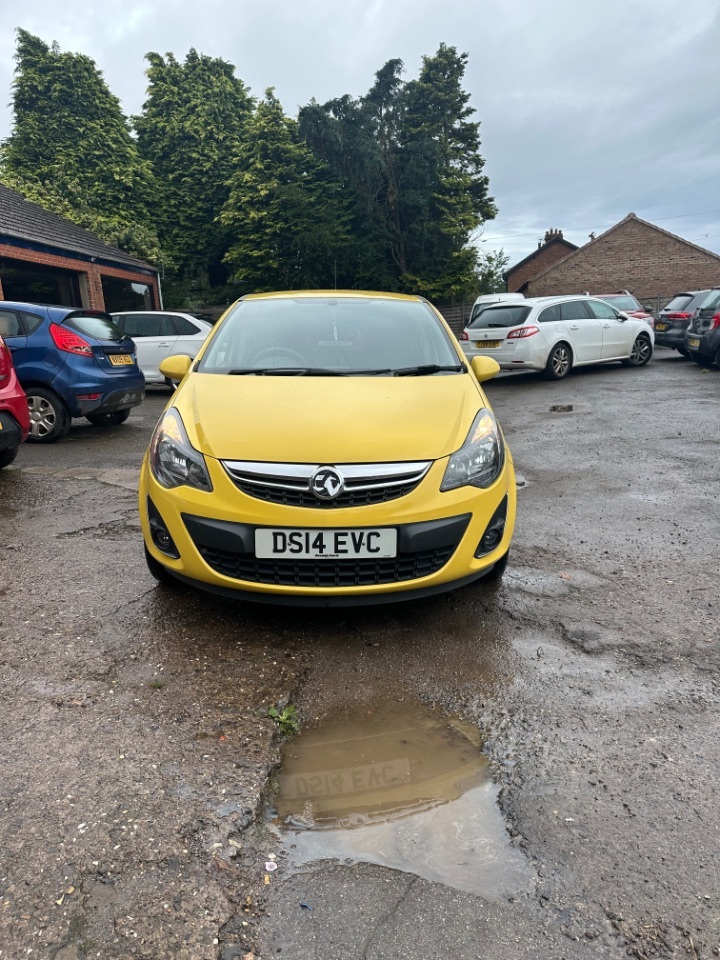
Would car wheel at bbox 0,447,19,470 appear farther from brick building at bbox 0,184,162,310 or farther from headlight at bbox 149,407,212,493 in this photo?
brick building at bbox 0,184,162,310

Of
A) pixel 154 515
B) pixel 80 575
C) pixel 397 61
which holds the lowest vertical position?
pixel 80 575

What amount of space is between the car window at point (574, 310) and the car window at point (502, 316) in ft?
3.26

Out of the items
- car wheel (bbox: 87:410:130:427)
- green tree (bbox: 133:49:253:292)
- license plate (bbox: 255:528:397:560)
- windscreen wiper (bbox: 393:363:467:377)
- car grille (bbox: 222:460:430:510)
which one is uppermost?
green tree (bbox: 133:49:253:292)

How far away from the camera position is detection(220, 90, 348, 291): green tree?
29.5 m

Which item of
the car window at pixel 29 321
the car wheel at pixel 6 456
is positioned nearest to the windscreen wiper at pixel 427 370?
the car wheel at pixel 6 456

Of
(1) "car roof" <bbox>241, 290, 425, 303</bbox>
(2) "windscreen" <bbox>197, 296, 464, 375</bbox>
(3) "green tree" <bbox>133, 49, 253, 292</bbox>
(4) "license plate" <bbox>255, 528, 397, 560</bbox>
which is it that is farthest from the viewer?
(3) "green tree" <bbox>133, 49, 253, 292</bbox>

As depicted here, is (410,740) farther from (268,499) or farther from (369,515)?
(268,499)

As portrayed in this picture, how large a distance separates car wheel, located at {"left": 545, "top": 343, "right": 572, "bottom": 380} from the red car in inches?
410

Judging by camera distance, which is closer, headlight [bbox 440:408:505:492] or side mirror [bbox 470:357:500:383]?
headlight [bbox 440:408:505:492]

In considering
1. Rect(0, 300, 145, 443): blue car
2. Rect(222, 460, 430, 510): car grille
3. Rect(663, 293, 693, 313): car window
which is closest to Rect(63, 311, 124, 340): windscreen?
Rect(0, 300, 145, 443): blue car

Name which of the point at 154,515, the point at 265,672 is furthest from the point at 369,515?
the point at 154,515

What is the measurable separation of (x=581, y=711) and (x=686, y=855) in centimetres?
69

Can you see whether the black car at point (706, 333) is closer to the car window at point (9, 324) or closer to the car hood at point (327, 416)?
the car hood at point (327, 416)

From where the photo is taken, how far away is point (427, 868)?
1.75 metres
